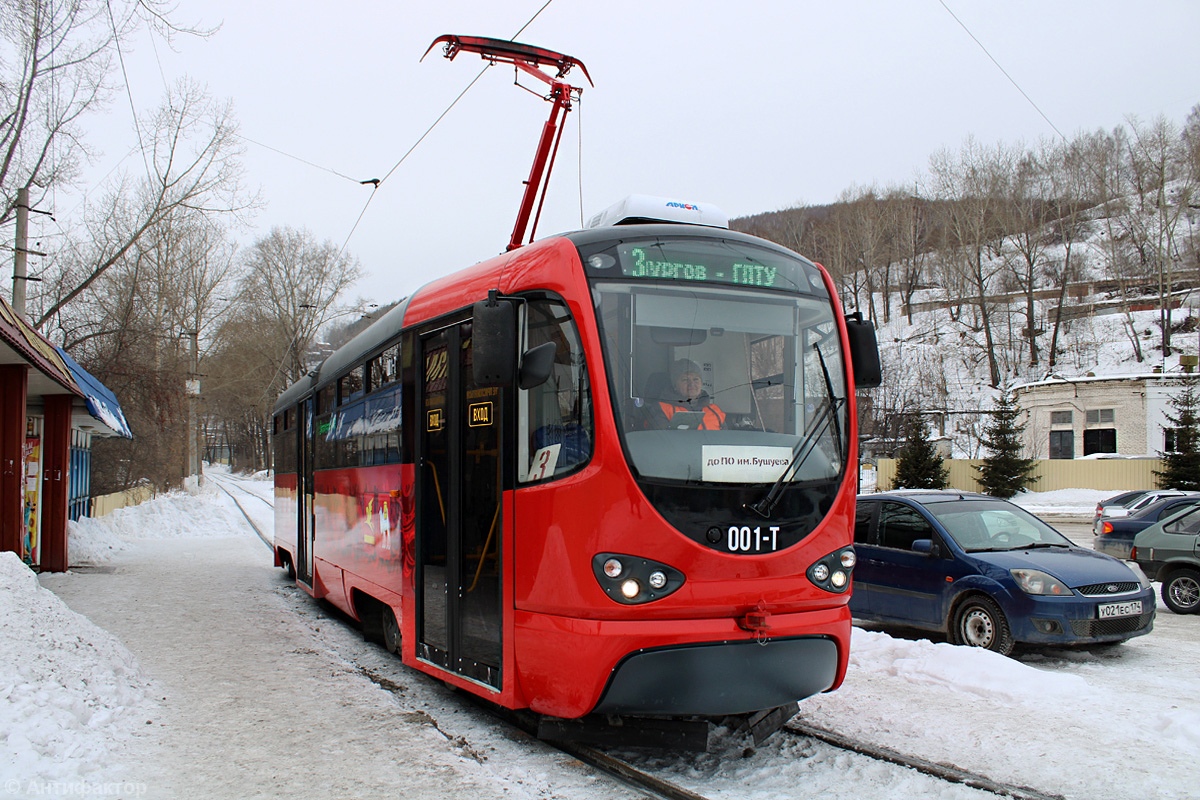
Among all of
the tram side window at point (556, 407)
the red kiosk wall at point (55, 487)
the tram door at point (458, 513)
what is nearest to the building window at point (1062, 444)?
the red kiosk wall at point (55, 487)

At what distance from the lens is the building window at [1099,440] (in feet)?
141

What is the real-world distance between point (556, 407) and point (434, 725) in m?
2.49

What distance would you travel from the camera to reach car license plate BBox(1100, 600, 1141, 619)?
8.48m

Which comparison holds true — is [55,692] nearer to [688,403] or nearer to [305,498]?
[688,403]

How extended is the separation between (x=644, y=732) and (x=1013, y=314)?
72674 millimetres

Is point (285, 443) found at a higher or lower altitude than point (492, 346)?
lower

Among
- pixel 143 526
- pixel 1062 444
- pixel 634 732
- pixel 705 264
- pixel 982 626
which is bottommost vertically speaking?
pixel 143 526

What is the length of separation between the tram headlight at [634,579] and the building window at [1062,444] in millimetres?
44545

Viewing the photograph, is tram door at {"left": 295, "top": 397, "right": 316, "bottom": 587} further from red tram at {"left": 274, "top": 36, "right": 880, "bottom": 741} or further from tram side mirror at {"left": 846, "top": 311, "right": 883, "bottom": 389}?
tram side mirror at {"left": 846, "top": 311, "right": 883, "bottom": 389}

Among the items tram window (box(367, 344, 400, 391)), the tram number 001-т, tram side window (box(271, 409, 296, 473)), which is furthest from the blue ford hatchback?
tram side window (box(271, 409, 296, 473))

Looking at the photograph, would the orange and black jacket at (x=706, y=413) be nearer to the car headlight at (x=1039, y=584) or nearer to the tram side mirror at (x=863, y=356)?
the tram side mirror at (x=863, y=356)

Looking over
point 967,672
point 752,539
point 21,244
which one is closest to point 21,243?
point 21,244

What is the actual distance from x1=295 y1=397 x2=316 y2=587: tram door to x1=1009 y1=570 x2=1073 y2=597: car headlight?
26.8ft

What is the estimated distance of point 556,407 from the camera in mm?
5516
